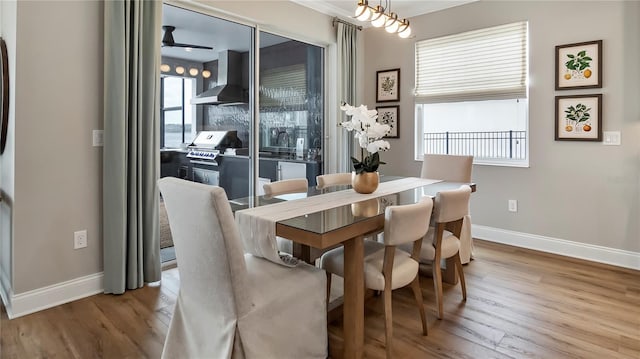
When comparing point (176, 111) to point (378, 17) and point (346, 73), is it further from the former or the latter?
point (346, 73)

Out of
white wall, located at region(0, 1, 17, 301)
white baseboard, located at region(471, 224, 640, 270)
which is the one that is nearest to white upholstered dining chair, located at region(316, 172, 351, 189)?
white baseboard, located at region(471, 224, 640, 270)

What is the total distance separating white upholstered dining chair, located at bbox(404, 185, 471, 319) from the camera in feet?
7.27

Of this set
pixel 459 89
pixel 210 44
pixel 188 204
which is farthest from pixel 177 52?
pixel 459 89

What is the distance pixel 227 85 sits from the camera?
388 centimetres

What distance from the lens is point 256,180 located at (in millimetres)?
3936

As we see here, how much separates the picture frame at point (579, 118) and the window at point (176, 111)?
11.7 ft

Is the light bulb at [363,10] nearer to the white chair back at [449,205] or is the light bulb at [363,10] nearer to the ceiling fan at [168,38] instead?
the white chair back at [449,205]

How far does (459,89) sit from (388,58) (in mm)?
1047

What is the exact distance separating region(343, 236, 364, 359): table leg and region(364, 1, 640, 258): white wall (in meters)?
2.78

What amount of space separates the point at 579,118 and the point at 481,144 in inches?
39.0

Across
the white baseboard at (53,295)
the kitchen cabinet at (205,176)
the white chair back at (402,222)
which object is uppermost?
the kitchen cabinet at (205,176)

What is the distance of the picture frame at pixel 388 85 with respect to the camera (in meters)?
4.77

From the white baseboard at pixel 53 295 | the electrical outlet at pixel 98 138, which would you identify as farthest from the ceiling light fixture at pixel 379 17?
the white baseboard at pixel 53 295

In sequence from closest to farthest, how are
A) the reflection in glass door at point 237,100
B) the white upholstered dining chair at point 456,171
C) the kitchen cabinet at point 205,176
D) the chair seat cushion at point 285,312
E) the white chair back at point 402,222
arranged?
the chair seat cushion at point 285,312 → the white chair back at point 402,222 → the white upholstered dining chair at point 456,171 → the reflection in glass door at point 237,100 → the kitchen cabinet at point 205,176
